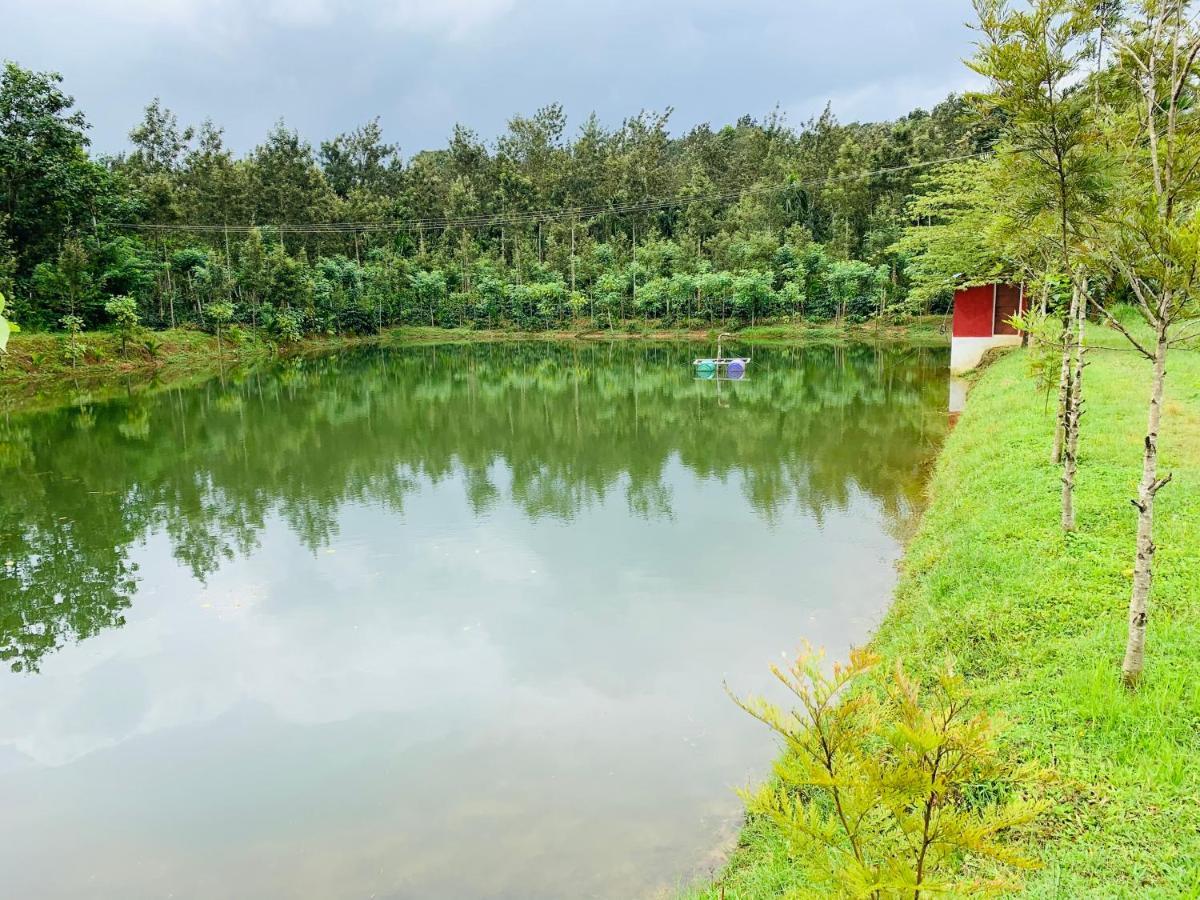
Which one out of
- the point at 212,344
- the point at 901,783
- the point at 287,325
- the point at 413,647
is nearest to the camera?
the point at 901,783

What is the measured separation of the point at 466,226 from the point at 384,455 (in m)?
40.4

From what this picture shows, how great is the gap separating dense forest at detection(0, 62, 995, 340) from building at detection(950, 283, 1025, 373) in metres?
8.85

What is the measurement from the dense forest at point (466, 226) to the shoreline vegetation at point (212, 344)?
3.32ft

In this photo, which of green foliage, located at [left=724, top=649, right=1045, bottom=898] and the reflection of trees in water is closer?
green foliage, located at [left=724, top=649, right=1045, bottom=898]

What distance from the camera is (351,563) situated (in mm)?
9297

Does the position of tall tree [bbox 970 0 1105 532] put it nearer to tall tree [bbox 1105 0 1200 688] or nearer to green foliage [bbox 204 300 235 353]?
tall tree [bbox 1105 0 1200 688]

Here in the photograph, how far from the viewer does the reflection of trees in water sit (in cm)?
1004

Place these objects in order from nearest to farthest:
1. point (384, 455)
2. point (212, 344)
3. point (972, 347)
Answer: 1. point (384, 455)
2. point (972, 347)
3. point (212, 344)

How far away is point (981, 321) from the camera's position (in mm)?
22297

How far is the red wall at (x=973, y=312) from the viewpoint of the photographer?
22.0 m

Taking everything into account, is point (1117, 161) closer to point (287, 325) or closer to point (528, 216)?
point (287, 325)

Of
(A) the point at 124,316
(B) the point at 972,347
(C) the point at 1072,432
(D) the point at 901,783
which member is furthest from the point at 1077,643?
(A) the point at 124,316

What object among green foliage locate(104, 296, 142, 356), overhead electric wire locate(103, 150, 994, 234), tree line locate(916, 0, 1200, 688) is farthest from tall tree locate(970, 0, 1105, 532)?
overhead electric wire locate(103, 150, 994, 234)

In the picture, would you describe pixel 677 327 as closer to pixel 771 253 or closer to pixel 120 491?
pixel 771 253
